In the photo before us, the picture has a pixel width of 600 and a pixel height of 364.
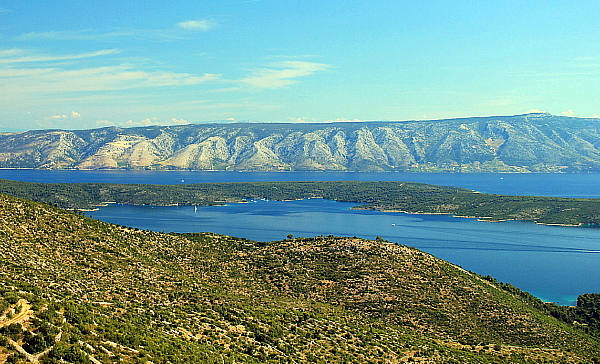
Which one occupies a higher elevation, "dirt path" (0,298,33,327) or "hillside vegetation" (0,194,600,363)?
"dirt path" (0,298,33,327)

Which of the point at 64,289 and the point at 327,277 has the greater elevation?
the point at 64,289

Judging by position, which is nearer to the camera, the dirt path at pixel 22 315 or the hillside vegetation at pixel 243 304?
the dirt path at pixel 22 315

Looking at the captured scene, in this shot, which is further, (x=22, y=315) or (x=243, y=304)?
(x=243, y=304)

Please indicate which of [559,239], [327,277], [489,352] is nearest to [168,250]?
[327,277]

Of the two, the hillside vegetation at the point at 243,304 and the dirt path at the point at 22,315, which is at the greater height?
the dirt path at the point at 22,315

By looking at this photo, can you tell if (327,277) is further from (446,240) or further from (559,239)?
(559,239)

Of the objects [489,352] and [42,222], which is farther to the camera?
[42,222]

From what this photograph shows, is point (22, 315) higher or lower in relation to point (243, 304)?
higher

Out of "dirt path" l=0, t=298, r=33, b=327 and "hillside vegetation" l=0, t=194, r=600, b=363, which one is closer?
"dirt path" l=0, t=298, r=33, b=327
